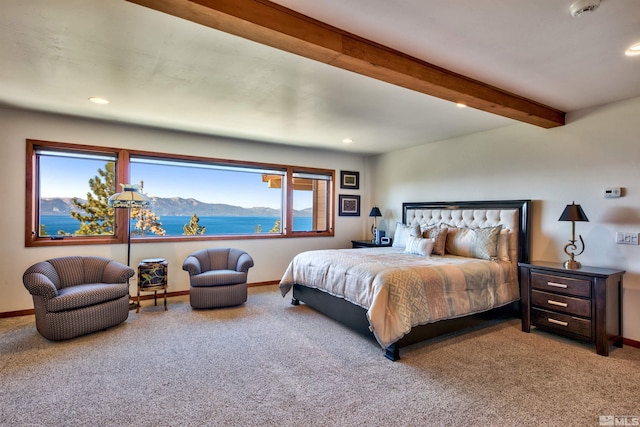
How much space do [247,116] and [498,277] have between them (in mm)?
3613

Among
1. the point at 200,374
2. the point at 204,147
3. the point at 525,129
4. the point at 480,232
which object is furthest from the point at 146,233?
the point at 525,129

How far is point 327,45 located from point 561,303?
11.1 ft

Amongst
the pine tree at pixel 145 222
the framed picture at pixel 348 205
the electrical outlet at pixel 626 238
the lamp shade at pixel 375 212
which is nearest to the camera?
the electrical outlet at pixel 626 238

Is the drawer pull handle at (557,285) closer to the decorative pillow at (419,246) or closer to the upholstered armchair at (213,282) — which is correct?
the decorative pillow at (419,246)

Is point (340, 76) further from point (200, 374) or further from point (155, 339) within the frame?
point (155, 339)

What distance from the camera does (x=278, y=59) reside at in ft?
8.52

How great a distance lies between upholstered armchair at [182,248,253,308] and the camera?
13.9 ft

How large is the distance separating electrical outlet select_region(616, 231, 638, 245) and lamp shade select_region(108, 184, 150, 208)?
18.1 feet

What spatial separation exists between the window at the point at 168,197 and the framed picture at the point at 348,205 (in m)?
0.25

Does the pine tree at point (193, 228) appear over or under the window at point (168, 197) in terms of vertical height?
under

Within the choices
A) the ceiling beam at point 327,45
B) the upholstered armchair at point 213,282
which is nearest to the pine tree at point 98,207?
the upholstered armchair at point 213,282

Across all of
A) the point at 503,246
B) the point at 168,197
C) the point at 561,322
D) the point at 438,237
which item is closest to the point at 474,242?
the point at 503,246

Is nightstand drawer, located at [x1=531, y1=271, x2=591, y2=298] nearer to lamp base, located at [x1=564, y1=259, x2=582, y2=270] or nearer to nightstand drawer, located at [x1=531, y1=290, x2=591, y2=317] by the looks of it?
nightstand drawer, located at [x1=531, y1=290, x2=591, y2=317]

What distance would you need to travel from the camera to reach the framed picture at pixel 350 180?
6.65m
